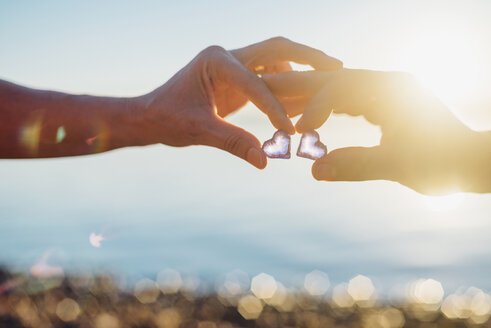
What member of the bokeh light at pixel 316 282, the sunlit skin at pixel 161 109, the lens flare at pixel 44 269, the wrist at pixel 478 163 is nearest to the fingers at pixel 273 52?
the sunlit skin at pixel 161 109

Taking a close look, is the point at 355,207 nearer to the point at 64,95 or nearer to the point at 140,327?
the point at 140,327

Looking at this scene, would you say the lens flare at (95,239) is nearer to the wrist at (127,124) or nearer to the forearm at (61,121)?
the forearm at (61,121)

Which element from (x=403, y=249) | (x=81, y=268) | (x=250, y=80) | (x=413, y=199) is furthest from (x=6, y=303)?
(x=413, y=199)

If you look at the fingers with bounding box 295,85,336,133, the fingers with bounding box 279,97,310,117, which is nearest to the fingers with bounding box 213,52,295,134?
the fingers with bounding box 295,85,336,133

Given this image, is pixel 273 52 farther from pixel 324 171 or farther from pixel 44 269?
pixel 44 269

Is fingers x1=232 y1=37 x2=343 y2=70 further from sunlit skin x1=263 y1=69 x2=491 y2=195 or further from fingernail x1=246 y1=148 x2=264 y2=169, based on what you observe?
fingernail x1=246 y1=148 x2=264 y2=169
